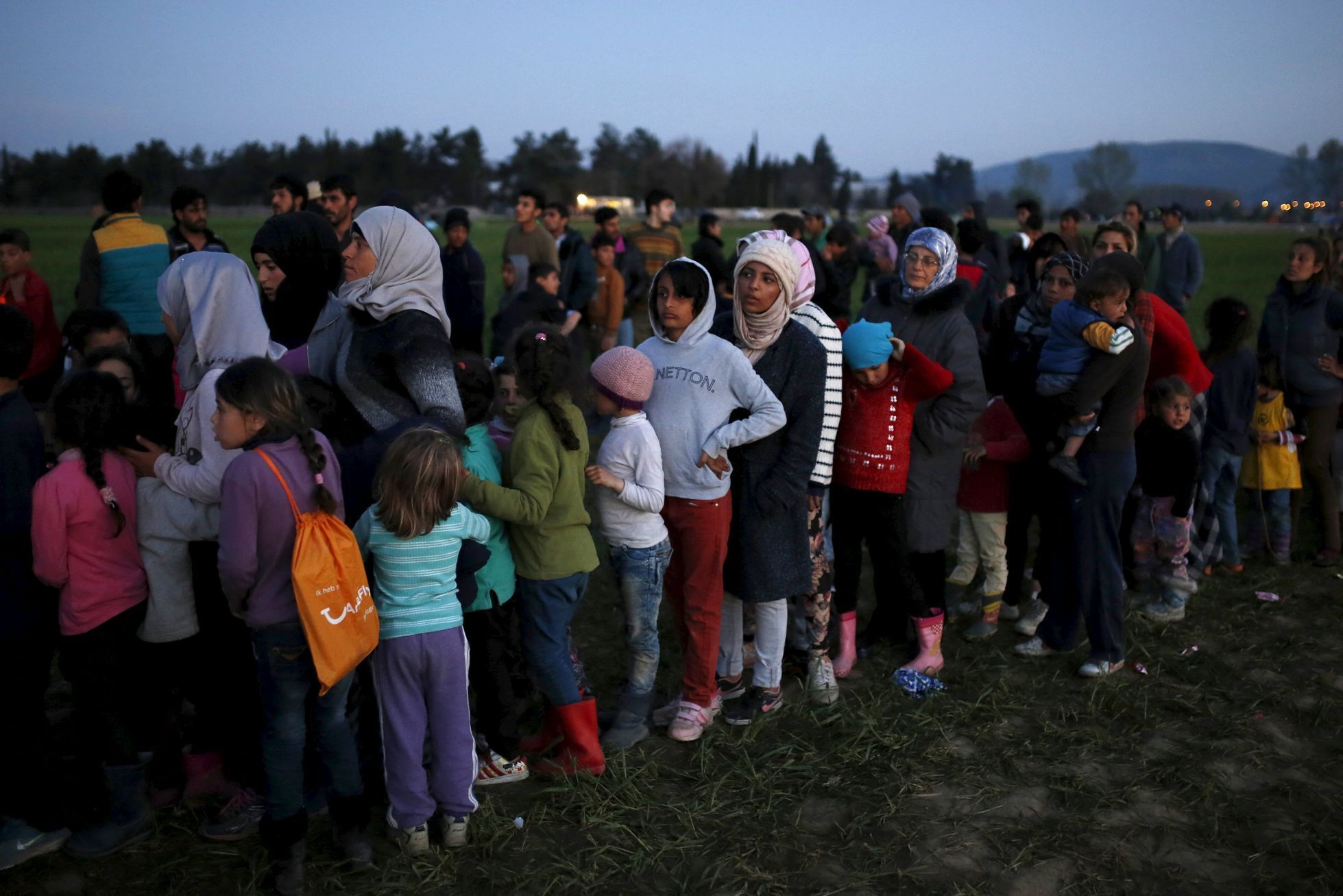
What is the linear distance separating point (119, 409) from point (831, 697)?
321cm

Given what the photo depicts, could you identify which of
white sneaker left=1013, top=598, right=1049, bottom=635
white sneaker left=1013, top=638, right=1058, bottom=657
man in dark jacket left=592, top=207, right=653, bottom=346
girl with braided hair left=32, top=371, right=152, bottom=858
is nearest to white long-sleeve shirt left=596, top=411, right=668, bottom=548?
girl with braided hair left=32, top=371, right=152, bottom=858

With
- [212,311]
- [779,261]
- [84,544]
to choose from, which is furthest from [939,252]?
[84,544]

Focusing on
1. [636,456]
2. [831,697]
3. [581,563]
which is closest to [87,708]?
[581,563]

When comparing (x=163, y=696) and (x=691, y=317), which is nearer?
(x=163, y=696)

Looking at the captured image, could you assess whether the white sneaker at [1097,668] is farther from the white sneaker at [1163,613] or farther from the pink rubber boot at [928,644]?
the white sneaker at [1163,613]

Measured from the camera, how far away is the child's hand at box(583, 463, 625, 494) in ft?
12.5

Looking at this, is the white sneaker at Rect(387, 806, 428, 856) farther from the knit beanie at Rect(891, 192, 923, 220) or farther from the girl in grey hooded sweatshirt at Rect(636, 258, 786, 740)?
the knit beanie at Rect(891, 192, 923, 220)

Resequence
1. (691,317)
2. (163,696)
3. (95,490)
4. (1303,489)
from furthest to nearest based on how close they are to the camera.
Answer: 1. (1303,489)
2. (691,317)
3. (163,696)
4. (95,490)

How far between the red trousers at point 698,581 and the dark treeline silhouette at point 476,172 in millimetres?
39589

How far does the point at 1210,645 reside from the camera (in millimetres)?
5320

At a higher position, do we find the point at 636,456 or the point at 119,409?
the point at 119,409

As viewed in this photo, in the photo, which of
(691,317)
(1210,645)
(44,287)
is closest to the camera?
(691,317)

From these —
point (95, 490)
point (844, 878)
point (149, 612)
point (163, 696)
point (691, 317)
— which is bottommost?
point (844, 878)

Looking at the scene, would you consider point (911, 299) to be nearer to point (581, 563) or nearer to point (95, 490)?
point (581, 563)
